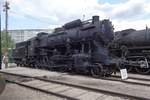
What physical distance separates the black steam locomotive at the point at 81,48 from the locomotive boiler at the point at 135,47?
2623mm

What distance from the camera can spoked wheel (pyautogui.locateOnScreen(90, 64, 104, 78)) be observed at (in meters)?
13.8

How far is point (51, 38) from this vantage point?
1927 cm

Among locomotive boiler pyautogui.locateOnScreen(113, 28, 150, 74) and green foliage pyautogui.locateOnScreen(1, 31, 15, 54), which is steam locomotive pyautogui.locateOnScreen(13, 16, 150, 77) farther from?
green foliage pyautogui.locateOnScreen(1, 31, 15, 54)

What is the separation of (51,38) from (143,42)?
281 inches

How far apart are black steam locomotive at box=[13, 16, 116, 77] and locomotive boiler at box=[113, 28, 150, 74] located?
2.62 metres

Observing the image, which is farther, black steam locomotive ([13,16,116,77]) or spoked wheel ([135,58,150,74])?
spoked wheel ([135,58,150,74])

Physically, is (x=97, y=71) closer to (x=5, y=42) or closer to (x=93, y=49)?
(x=93, y=49)

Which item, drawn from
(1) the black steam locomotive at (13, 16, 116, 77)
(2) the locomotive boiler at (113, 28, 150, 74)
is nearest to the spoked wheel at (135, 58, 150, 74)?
(2) the locomotive boiler at (113, 28, 150, 74)

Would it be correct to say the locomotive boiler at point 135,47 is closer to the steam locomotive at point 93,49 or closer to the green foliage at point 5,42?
the steam locomotive at point 93,49

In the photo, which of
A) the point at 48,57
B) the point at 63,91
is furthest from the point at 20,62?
the point at 63,91

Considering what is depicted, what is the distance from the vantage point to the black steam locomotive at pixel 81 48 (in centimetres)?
1439

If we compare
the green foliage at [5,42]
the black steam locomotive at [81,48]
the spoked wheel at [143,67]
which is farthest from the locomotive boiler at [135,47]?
the green foliage at [5,42]

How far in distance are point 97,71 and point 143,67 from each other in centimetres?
384

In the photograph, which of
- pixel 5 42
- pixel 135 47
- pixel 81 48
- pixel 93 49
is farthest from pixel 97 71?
pixel 5 42
